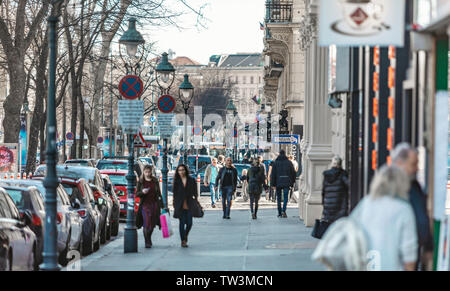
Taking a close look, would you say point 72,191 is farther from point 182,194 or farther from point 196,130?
point 196,130

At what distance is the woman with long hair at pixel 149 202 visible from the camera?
19703mm

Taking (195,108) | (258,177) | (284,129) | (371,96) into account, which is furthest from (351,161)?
(195,108)

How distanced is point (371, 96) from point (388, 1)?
4434 mm

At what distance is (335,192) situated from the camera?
1727cm

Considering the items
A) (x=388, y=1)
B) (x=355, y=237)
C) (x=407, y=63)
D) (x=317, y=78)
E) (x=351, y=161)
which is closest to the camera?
(x=355, y=237)

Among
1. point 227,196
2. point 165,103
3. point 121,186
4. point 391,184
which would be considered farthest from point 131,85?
point 391,184

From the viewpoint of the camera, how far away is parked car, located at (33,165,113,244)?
22.2 metres

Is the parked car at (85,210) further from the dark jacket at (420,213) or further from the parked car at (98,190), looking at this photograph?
the dark jacket at (420,213)

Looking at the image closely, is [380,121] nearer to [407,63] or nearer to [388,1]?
[407,63]

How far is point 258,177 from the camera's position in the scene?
2952 cm

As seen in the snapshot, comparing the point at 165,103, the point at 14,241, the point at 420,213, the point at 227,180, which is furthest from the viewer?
the point at 165,103

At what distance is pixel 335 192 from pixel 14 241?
5.88 meters

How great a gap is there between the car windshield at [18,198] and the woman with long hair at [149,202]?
407 centimetres
